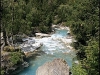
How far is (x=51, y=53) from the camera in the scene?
25.5 metres

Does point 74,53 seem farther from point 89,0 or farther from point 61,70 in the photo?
point 61,70

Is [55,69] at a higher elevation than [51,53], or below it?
higher

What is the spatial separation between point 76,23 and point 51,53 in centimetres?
517

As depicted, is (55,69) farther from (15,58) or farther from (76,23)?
(76,23)

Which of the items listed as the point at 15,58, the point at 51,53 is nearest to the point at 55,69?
the point at 15,58

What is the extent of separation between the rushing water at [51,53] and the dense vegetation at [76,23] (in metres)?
1.44

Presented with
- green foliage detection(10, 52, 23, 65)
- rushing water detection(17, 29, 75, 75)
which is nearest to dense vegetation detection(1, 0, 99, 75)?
rushing water detection(17, 29, 75, 75)

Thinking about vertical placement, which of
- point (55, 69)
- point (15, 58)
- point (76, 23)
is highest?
point (76, 23)

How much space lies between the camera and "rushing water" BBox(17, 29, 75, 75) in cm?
2131

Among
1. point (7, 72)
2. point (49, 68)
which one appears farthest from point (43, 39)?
point (49, 68)

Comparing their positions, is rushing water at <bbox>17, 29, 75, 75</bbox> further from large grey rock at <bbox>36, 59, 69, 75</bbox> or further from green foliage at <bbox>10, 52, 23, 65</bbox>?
large grey rock at <bbox>36, 59, 69, 75</bbox>

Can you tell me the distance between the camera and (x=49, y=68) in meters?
15.2

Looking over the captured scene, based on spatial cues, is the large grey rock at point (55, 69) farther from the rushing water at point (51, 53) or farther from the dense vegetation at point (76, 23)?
the rushing water at point (51, 53)

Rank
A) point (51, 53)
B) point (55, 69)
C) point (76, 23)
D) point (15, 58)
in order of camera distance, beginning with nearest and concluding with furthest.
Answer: point (55, 69)
point (15, 58)
point (76, 23)
point (51, 53)
